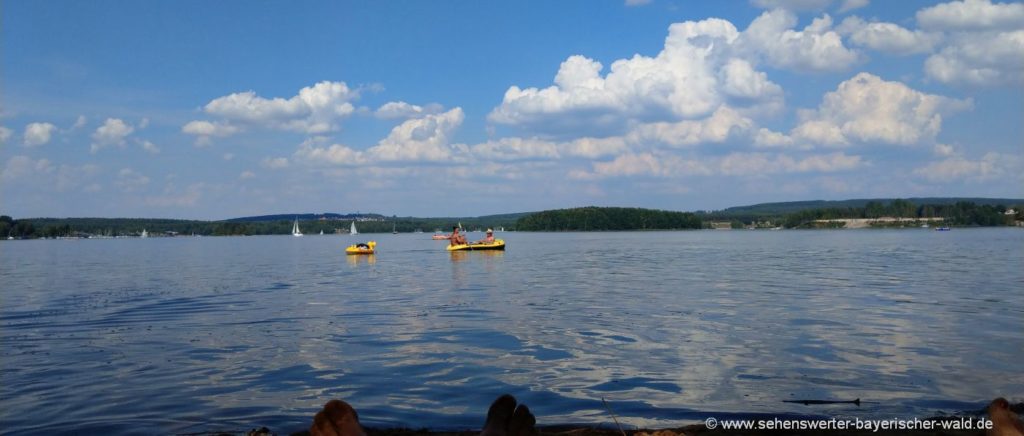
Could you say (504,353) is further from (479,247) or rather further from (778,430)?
(479,247)

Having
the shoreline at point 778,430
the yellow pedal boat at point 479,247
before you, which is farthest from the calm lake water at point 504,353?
the yellow pedal boat at point 479,247

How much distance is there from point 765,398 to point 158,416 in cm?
1113

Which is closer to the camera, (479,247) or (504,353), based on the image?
(504,353)

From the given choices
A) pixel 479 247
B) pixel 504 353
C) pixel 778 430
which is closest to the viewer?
pixel 778 430

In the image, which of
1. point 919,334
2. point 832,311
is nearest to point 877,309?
point 832,311

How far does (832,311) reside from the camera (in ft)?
90.0

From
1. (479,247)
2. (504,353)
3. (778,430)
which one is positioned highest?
(479,247)

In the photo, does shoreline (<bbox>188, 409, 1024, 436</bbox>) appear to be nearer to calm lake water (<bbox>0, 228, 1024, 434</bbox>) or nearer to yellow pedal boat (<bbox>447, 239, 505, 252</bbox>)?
calm lake water (<bbox>0, 228, 1024, 434</bbox>)

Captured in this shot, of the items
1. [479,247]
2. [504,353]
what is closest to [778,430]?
[504,353]

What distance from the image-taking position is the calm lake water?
13.7m

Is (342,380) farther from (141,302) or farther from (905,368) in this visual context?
(141,302)

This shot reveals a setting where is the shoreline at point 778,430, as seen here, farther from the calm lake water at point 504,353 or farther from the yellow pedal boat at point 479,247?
the yellow pedal boat at point 479,247

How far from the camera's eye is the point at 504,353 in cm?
1944

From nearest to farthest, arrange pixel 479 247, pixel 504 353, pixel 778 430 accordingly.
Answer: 1. pixel 778 430
2. pixel 504 353
3. pixel 479 247
